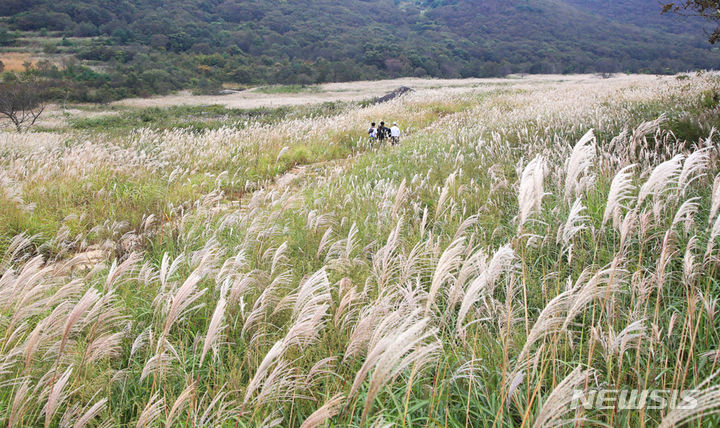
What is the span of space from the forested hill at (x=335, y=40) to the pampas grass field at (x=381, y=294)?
2235 inches

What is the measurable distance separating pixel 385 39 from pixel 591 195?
355 ft

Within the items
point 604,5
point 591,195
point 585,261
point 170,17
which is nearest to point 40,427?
point 585,261

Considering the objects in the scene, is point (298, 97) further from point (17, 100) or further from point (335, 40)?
point (335, 40)

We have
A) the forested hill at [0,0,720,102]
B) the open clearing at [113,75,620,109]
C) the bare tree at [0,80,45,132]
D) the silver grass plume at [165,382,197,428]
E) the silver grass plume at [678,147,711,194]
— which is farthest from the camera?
the forested hill at [0,0,720,102]

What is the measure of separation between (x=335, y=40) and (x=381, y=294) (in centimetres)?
10124

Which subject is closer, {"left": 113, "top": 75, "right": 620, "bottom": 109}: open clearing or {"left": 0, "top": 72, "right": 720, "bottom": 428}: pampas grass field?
{"left": 0, "top": 72, "right": 720, "bottom": 428}: pampas grass field

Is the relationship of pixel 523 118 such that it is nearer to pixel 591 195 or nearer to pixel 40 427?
pixel 591 195

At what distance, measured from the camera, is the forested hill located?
220 feet

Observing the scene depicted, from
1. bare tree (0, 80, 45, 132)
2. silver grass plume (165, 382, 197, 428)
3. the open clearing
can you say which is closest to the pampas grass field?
silver grass plume (165, 382, 197, 428)

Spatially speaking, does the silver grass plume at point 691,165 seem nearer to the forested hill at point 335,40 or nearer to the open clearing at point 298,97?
the open clearing at point 298,97

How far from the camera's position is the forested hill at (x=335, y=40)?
67.0 metres

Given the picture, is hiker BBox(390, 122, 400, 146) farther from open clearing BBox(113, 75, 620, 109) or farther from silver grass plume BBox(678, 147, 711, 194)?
open clearing BBox(113, 75, 620, 109)

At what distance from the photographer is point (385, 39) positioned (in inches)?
3959

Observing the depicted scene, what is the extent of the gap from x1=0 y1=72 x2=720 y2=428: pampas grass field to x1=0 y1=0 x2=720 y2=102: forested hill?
56.8 meters
